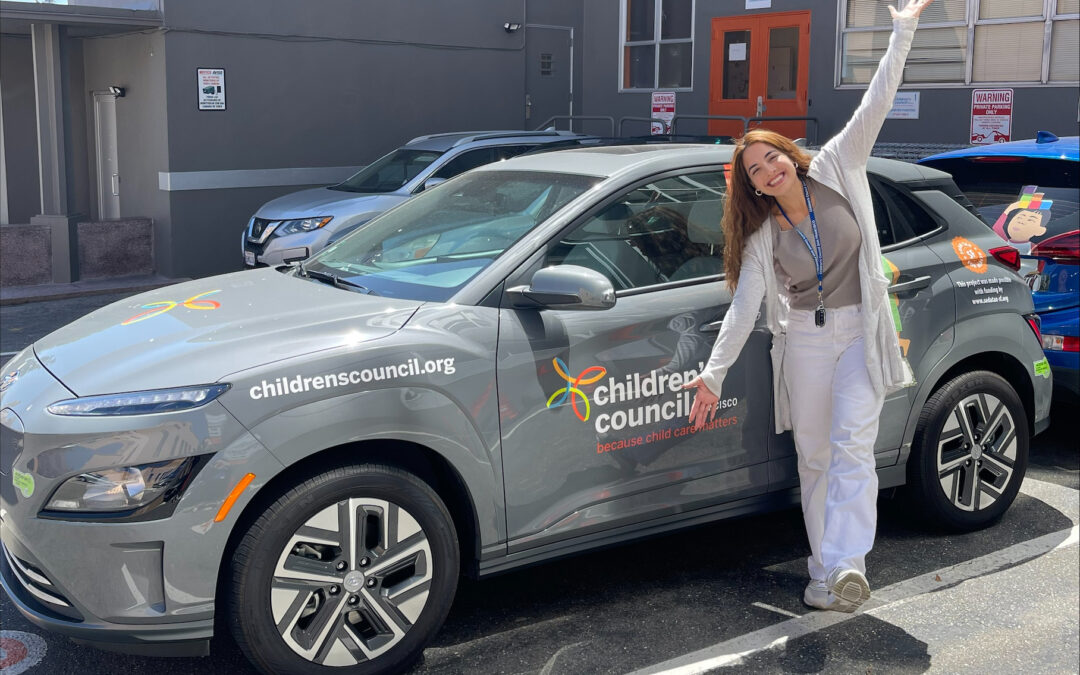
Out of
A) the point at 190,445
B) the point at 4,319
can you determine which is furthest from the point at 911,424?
the point at 4,319

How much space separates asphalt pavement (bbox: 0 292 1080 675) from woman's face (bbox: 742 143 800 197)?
157 centimetres

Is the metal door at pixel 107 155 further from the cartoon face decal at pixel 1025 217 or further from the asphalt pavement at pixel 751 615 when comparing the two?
the cartoon face decal at pixel 1025 217

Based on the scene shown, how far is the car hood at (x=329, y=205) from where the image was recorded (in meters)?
11.1

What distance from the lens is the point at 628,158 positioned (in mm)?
4352

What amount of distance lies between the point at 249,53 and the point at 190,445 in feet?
38.1

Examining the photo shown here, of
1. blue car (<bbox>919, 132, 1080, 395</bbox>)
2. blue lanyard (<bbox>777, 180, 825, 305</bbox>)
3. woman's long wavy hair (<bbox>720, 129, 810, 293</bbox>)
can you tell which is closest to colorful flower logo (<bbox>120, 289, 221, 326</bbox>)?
woman's long wavy hair (<bbox>720, 129, 810, 293</bbox>)

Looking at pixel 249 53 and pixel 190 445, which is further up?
pixel 249 53

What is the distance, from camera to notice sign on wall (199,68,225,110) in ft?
44.1

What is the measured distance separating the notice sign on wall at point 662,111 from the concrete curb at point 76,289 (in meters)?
7.05

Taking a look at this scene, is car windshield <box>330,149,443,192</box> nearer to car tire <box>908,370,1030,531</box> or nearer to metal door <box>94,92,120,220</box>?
metal door <box>94,92,120,220</box>

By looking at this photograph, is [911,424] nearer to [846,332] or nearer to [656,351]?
[846,332]

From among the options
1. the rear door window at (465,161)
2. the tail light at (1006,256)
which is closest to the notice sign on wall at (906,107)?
the rear door window at (465,161)

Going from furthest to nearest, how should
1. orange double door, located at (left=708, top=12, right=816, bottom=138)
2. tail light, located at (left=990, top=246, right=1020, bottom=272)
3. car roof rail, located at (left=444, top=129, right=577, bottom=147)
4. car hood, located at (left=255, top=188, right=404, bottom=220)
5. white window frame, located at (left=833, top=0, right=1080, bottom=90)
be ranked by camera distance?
orange double door, located at (left=708, top=12, right=816, bottom=138), white window frame, located at (left=833, top=0, right=1080, bottom=90), car roof rail, located at (left=444, top=129, right=577, bottom=147), car hood, located at (left=255, top=188, right=404, bottom=220), tail light, located at (left=990, top=246, right=1020, bottom=272)

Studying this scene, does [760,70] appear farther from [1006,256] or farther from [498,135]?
[1006,256]
